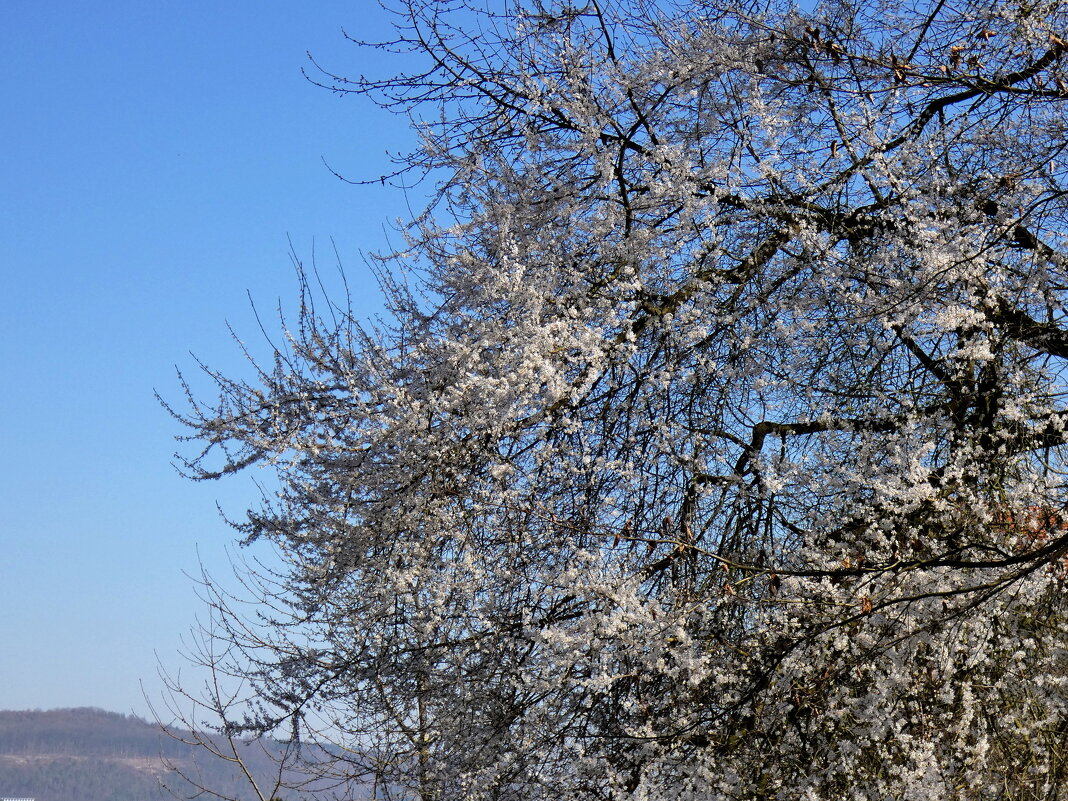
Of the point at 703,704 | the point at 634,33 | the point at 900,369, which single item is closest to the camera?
the point at 703,704

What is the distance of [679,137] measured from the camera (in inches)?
240

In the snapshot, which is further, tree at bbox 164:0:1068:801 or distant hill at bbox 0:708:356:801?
distant hill at bbox 0:708:356:801

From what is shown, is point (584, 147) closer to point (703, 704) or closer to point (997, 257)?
point (997, 257)

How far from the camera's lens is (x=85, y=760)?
445 feet

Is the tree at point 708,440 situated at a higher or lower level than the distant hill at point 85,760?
lower

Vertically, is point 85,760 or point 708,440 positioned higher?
point 85,760

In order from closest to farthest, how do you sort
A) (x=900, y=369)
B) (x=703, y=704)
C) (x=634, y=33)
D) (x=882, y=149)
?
1. (x=703, y=704)
2. (x=882, y=149)
3. (x=900, y=369)
4. (x=634, y=33)

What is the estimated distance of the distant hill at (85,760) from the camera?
12275 cm

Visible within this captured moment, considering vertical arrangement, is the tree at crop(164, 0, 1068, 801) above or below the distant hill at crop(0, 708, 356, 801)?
below

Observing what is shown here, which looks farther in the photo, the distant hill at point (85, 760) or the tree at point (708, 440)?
the distant hill at point (85, 760)

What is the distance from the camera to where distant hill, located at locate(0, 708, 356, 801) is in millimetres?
122750

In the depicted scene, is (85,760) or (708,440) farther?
(85,760)

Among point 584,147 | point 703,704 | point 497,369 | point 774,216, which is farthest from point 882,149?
point 703,704

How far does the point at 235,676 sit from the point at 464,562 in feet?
14.2
